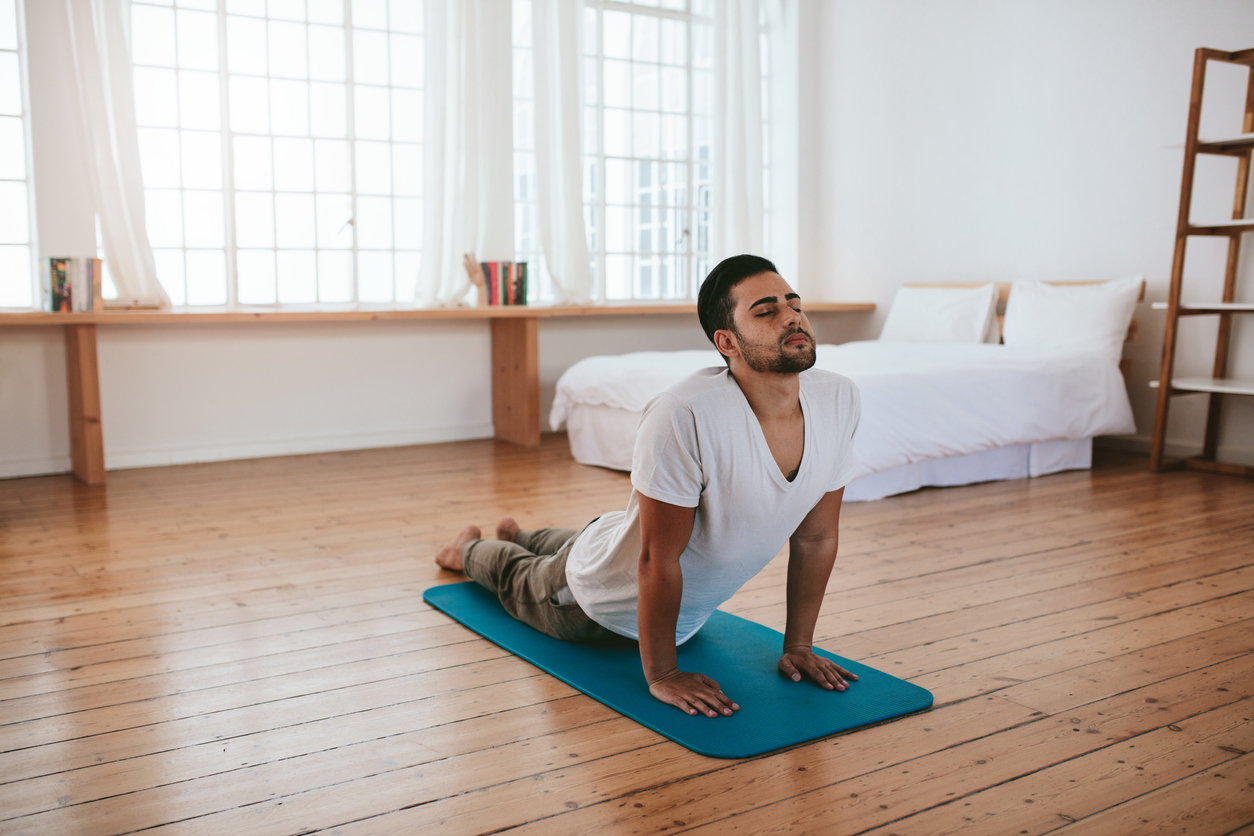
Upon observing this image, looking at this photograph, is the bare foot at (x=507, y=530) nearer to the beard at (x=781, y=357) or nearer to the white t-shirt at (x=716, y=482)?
the white t-shirt at (x=716, y=482)

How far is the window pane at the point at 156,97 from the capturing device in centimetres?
433

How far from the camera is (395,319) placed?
181 inches

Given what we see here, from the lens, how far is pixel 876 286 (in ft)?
19.6

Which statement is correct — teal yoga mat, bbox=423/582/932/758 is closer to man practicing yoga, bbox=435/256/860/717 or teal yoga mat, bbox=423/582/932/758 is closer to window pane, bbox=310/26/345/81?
man practicing yoga, bbox=435/256/860/717

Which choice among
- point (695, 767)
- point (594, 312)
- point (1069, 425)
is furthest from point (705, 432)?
point (594, 312)

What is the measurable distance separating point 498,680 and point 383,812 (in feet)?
1.68

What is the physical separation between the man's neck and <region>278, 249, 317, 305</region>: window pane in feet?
11.9

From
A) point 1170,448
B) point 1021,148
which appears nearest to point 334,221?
point 1021,148

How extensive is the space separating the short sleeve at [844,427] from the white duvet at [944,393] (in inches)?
66.6

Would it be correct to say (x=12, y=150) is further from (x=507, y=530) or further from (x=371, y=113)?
(x=507, y=530)

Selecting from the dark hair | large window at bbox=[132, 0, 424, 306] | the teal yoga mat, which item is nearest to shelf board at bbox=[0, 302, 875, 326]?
large window at bbox=[132, 0, 424, 306]

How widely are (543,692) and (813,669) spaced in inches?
19.9

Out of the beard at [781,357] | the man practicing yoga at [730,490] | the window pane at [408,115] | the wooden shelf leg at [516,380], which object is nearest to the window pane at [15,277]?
the window pane at [408,115]

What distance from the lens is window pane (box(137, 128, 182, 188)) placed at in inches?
171
